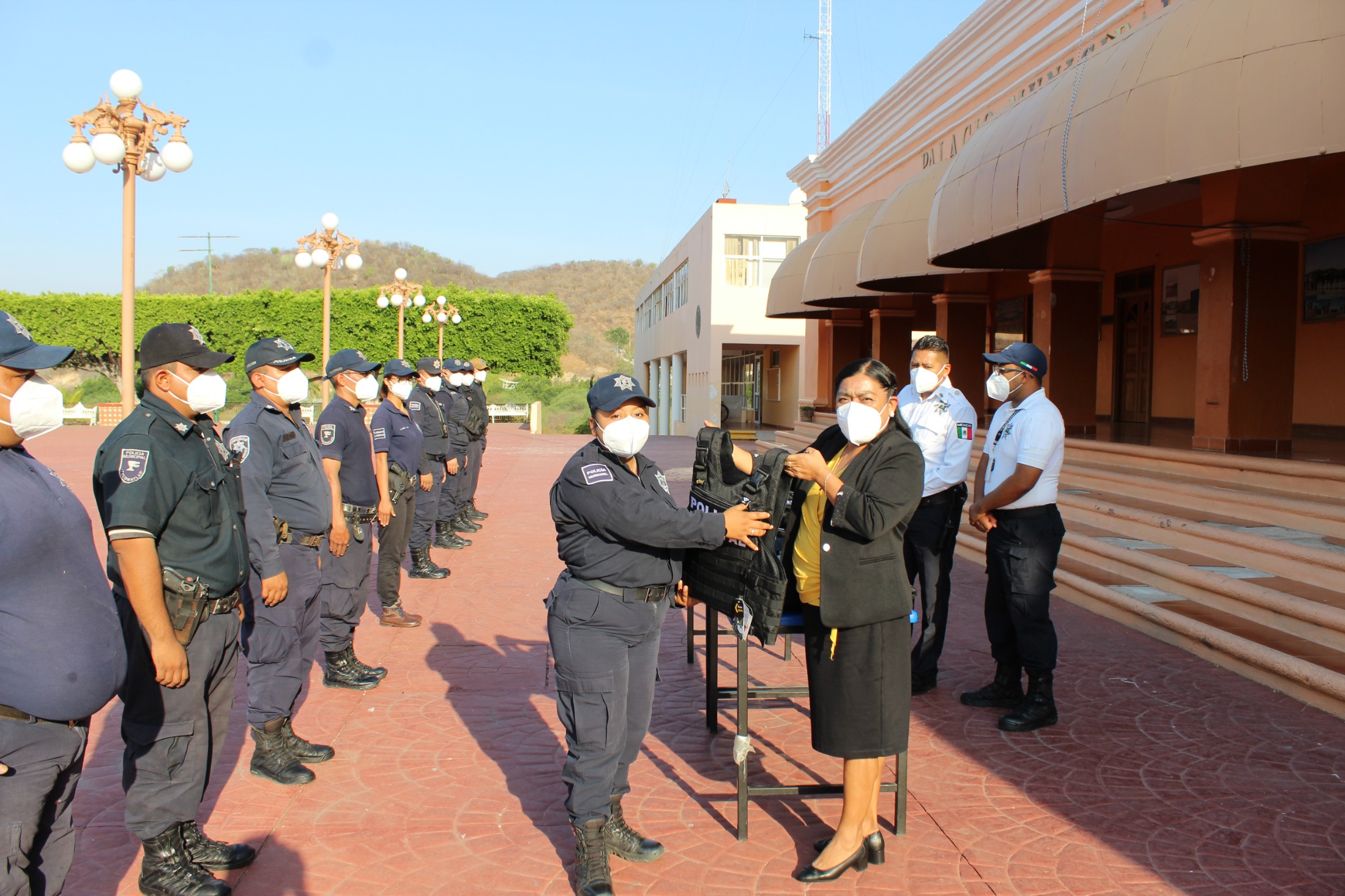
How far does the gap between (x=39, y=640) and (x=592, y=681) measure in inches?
65.8

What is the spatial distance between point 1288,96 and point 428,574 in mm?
7866

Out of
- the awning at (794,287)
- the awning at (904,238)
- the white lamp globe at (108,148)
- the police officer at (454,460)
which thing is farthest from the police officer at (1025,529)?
the awning at (794,287)

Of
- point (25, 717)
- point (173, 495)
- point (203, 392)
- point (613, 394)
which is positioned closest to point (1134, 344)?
point (613, 394)

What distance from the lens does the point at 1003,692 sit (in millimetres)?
5000

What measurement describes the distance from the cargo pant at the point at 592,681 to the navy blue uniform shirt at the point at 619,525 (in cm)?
10

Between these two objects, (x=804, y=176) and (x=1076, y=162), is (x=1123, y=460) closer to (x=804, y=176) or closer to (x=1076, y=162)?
(x=1076, y=162)

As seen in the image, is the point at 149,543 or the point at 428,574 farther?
the point at 428,574

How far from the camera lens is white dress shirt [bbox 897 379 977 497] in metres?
5.11

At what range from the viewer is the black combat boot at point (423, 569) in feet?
28.1

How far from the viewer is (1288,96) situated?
19.4 feet

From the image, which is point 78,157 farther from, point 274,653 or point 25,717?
point 25,717

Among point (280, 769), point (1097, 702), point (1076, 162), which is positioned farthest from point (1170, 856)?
point (1076, 162)

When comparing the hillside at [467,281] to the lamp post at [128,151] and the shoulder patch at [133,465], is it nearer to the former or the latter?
the lamp post at [128,151]

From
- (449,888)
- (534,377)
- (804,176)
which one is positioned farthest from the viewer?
(534,377)
